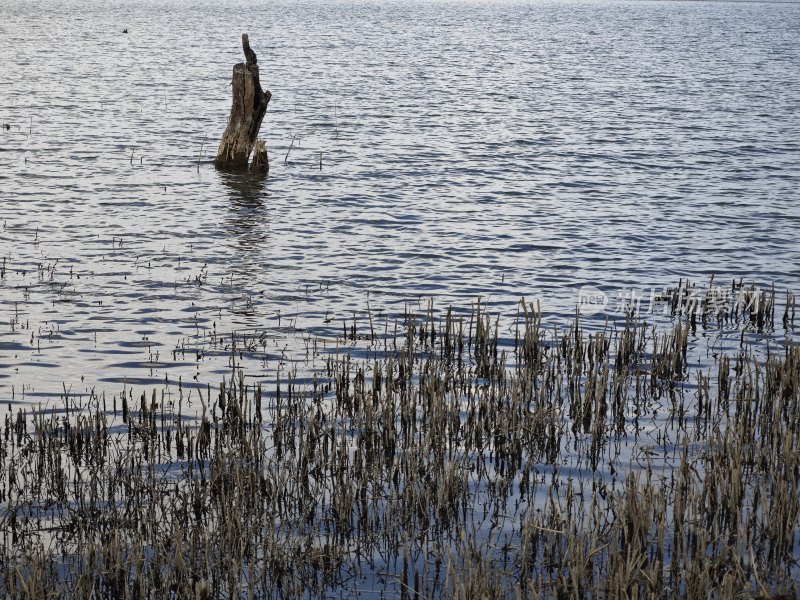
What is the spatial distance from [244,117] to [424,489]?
18.7 meters

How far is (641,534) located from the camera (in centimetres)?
668

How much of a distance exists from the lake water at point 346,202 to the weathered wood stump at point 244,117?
749 millimetres

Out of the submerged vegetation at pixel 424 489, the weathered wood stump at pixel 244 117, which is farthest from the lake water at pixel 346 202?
the submerged vegetation at pixel 424 489

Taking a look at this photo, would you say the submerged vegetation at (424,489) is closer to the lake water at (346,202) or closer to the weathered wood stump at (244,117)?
the lake water at (346,202)

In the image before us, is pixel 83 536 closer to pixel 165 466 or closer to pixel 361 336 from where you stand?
pixel 165 466

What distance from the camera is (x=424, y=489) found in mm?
7594

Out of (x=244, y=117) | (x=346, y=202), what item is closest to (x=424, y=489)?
(x=346, y=202)

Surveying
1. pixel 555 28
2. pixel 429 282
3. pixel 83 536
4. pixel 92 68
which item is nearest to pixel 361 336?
pixel 429 282

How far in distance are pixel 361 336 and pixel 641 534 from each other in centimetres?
661

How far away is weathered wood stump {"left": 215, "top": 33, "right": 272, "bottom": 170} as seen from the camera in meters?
24.0

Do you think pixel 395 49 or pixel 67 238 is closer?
pixel 67 238

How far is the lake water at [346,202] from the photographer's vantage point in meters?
13.7

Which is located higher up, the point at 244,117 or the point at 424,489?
the point at 244,117

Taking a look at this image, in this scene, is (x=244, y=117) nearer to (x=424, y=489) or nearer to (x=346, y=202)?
(x=346, y=202)
